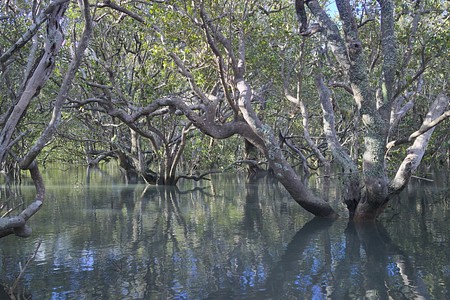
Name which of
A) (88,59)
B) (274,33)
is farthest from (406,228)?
(88,59)

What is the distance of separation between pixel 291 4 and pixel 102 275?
12739mm

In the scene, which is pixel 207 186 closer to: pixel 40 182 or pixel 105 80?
pixel 105 80

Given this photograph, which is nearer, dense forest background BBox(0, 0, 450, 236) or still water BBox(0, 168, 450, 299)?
still water BBox(0, 168, 450, 299)

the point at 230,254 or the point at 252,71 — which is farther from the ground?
the point at 252,71

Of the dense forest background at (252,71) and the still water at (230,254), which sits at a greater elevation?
the dense forest background at (252,71)

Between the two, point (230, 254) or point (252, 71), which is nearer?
point (230, 254)

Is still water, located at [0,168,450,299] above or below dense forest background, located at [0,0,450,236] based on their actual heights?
below

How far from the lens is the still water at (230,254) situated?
781cm

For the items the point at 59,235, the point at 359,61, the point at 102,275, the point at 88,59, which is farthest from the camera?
the point at 88,59

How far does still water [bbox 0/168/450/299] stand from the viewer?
7.81 m

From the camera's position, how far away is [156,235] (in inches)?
490

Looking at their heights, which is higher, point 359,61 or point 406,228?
point 359,61

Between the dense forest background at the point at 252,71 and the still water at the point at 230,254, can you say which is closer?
the still water at the point at 230,254

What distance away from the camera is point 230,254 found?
10.2 meters
